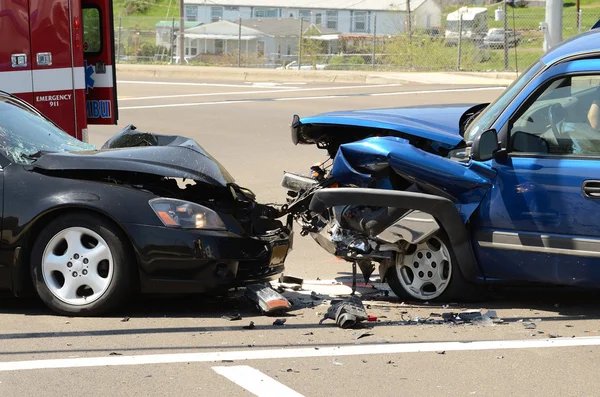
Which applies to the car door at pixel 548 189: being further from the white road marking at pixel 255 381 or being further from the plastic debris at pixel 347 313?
the white road marking at pixel 255 381

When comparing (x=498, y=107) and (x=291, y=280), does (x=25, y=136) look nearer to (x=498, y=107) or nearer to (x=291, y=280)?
(x=291, y=280)

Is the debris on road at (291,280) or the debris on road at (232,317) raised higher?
the debris on road at (232,317)

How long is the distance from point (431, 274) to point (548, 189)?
102 centimetres

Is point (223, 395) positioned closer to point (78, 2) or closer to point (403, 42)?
point (78, 2)

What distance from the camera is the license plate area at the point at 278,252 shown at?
6.41 metres

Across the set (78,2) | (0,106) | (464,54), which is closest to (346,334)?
(0,106)

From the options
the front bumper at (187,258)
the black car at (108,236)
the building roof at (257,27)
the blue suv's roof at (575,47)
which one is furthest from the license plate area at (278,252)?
the building roof at (257,27)

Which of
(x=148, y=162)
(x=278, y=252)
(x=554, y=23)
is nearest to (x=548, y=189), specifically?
(x=278, y=252)

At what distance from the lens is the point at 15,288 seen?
6.09 metres

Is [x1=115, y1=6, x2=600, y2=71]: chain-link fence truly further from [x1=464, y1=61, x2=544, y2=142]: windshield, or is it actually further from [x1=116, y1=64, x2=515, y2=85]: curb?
[x1=464, y1=61, x2=544, y2=142]: windshield

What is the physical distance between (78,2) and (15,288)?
597cm

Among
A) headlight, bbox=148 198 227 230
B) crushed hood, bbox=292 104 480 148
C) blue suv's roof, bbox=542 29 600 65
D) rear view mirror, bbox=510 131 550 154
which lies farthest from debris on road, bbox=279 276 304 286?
blue suv's roof, bbox=542 29 600 65

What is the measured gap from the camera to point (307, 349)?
5.46m

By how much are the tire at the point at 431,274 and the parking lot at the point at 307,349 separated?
93 mm
